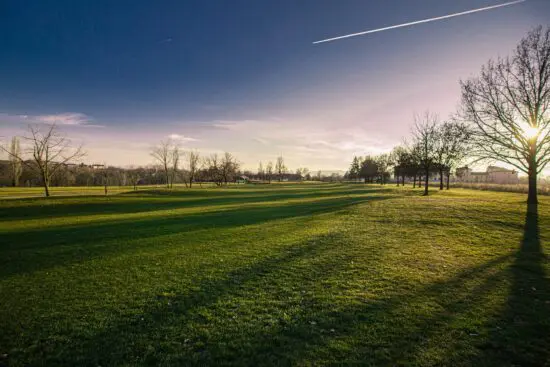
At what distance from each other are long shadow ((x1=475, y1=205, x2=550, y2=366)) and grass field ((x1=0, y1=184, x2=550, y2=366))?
3 cm

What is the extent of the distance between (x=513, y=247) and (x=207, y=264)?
42.9 ft

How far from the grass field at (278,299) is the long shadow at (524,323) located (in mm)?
29

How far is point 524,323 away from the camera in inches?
195

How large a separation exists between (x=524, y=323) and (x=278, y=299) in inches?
207

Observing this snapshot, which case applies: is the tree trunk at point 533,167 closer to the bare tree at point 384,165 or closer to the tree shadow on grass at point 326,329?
the tree shadow on grass at point 326,329

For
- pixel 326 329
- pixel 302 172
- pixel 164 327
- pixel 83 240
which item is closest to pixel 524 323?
pixel 326 329

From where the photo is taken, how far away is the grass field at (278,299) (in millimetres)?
4184

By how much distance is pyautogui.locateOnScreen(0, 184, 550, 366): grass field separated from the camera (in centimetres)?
418

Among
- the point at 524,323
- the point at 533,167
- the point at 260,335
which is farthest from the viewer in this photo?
the point at 533,167

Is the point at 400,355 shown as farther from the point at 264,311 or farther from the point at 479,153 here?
the point at 479,153

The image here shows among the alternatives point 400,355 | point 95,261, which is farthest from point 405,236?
point 95,261

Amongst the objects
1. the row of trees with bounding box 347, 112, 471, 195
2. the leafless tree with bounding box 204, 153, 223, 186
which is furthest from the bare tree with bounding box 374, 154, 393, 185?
the leafless tree with bounding box 204, 153, 223, 186

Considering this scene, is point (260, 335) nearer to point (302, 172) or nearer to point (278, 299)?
point (278, 299)

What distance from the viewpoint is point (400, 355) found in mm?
4078
